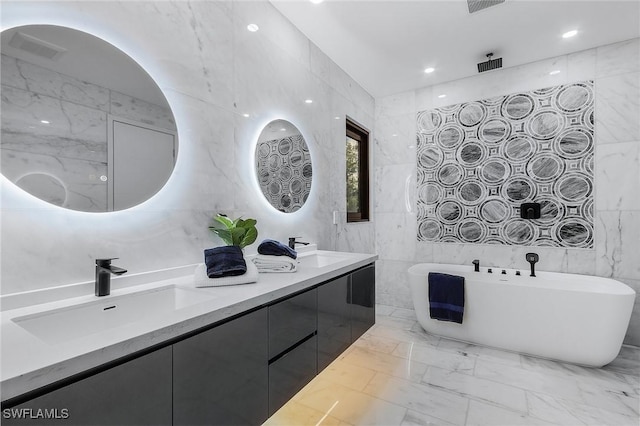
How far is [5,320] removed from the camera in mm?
920

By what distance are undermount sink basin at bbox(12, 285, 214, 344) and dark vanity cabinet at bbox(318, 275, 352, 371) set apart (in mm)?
682

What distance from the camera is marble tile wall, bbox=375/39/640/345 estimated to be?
274cm

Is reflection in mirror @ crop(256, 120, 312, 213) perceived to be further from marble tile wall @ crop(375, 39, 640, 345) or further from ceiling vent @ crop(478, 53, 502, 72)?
ceiling vent @ crop(478, 53, 502, 72)

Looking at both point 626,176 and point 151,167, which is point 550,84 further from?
point 151,167

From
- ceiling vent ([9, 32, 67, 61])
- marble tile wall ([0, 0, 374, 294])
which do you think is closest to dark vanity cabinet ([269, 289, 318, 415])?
marble tile wall ([0, 0, 374, 294])

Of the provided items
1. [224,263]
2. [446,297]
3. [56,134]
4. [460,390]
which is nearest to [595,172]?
[446,297]

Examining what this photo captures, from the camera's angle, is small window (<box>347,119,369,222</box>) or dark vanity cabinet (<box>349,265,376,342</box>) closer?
dark vanity cabinet (<box>349,265,376,342</box>)

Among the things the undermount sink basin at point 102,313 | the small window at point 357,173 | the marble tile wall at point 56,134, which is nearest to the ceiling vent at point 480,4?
the small window at point 357,173

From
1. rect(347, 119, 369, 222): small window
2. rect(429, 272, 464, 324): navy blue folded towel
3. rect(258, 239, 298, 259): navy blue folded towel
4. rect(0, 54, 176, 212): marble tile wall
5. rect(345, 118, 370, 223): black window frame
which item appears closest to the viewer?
rect(0, 54, 176, 212): marble tile wall

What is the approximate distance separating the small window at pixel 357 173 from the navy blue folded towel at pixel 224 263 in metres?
2.20

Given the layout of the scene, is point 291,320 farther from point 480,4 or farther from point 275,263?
point 480,4

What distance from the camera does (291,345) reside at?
1.42m

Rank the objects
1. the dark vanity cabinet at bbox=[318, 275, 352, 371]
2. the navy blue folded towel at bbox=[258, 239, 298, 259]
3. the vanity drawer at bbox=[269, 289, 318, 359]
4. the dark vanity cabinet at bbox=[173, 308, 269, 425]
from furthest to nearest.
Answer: the navy blue folded towel at bbox=[258, 239, 298, 259], the dark vanity cabinet at bbox=[318, 275, 352, 371], the vanity drawer at bbox=[269, 289, 318, 359], the dark vanity cabinet at bbox=[173, 308, 269, 425]

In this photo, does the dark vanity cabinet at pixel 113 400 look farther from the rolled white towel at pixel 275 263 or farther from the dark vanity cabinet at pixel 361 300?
the dark vanity cabinet at pixel 361 300
